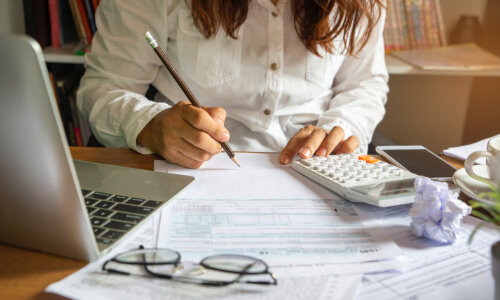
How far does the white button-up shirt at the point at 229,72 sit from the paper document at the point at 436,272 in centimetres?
45

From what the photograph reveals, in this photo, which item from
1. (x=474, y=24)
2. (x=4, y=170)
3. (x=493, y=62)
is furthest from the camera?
(x=474, y=24)

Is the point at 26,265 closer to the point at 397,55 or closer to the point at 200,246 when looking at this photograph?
the point at 200,246

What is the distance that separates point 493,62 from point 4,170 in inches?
62.1

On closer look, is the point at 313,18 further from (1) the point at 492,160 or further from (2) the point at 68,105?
(2) the point at 68,105

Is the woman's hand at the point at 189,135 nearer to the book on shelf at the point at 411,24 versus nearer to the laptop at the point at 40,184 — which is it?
the laptop at the point at 40,184

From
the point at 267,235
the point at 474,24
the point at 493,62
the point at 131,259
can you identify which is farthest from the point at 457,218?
the point at 474,24

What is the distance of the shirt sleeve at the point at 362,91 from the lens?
1.13 meters

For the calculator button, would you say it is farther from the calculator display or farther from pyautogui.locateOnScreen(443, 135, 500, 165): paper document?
pyautogui.locateOnScreen(443, 135, 500, 165): paper document

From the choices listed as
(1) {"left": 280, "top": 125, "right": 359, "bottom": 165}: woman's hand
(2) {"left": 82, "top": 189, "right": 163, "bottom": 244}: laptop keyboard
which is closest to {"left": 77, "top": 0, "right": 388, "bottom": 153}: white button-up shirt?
(1) {"left": 280, "top": 125, "right": 359, "bottom": 165}: woman's hand

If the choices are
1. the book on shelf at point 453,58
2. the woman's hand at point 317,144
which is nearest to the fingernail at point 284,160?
the woman's hand at point 317,144

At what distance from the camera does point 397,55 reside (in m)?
1.77

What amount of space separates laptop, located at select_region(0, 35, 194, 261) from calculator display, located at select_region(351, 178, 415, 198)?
29 cm

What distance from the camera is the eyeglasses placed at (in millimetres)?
527

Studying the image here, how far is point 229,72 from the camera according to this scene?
1104 millimetres
